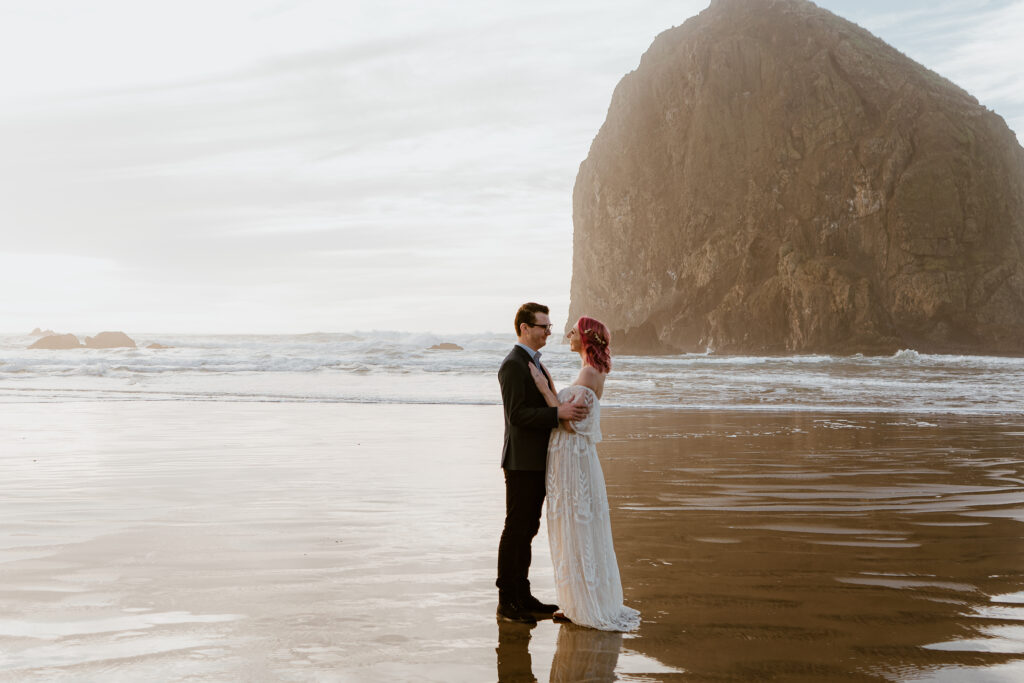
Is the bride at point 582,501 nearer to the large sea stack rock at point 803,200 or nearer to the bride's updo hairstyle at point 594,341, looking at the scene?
the bride's updo hairstyle at point 594,341

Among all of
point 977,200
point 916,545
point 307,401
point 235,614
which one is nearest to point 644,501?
point 916,545

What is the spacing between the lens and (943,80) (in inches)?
3356

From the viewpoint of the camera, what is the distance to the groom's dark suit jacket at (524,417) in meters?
4.80

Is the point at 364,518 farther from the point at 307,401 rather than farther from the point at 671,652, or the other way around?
the point at 307,401

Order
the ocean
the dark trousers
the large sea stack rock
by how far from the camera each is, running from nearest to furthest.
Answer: the dark trousers, the ocean, the large sea stack rock

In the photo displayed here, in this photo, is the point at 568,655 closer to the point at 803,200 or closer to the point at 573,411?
the point at 573,411

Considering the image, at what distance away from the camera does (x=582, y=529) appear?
4844mm

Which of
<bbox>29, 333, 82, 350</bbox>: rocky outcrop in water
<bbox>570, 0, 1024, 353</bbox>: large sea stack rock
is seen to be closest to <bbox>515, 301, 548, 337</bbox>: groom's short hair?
<bbox>29, 333, 82, 350</bbox>: rocky outcrop in water

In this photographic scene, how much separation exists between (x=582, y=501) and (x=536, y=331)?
3.41 ft

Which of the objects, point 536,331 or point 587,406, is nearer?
point 587,406

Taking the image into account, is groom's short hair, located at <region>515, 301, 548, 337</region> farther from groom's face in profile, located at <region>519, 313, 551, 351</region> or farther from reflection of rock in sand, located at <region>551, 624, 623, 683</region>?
reflection of rock in sand, located at <region>551, 624, 623, 683</region>

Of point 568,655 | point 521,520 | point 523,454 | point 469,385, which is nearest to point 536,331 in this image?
point 523,454

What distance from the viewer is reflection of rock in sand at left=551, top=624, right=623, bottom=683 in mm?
4016

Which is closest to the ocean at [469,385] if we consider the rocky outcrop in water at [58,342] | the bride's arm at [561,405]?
the bride's arm at [561,405]
